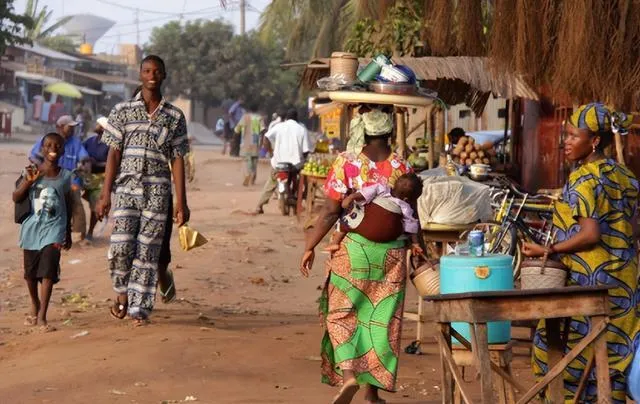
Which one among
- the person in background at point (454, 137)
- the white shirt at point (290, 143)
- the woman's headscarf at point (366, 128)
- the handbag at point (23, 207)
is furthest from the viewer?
the white shirt at point (290, 143)

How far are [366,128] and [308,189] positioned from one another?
1283 cm

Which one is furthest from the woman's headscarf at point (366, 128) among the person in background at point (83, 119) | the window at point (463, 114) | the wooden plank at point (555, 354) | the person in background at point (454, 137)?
the window at point (463, 114)

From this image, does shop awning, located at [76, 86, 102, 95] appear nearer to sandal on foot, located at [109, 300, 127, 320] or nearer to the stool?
sandal on foot, located at [109, 300, 127, 320]

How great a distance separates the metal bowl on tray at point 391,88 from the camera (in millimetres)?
7539

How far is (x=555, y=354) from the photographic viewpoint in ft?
18.6

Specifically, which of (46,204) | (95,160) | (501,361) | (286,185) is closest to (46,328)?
(46,204)

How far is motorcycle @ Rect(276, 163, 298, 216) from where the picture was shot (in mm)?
21031

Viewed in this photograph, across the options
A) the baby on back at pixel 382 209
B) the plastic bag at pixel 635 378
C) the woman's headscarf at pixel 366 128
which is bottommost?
the plastic bag at pixel 635 378

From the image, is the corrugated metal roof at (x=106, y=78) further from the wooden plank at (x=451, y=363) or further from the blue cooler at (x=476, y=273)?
the wooden plank at (x=451, y=363)

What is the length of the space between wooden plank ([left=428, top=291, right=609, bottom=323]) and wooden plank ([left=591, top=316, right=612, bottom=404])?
51 mm

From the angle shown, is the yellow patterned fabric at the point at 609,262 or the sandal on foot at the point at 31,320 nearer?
the yellow patterned fabric at the point at 609,262

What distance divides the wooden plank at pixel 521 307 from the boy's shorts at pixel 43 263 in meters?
5.19

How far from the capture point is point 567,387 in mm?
5785

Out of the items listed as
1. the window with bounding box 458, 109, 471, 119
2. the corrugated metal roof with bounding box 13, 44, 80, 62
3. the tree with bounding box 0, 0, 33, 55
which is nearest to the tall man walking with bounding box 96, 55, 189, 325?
the window with bounding box 458, 109, 471, 119
